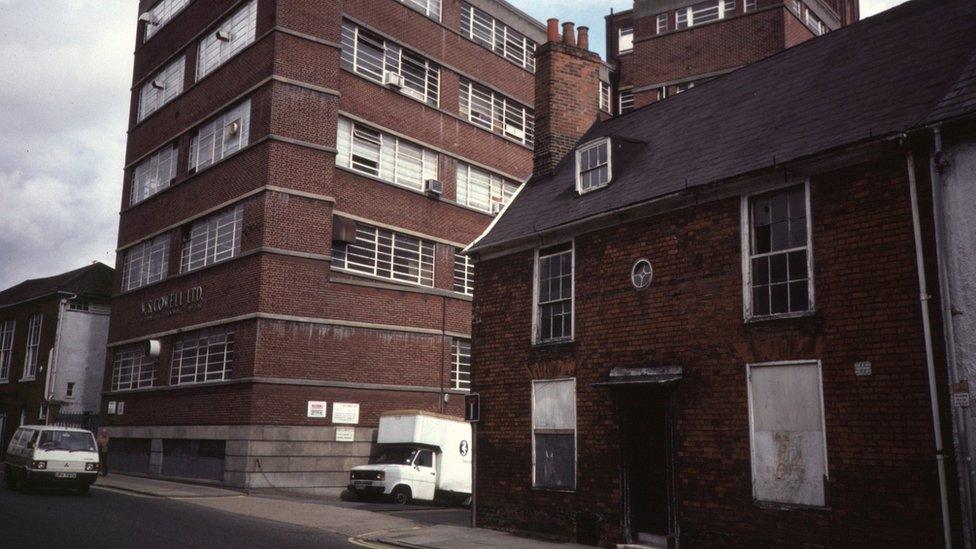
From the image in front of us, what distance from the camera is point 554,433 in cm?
1533

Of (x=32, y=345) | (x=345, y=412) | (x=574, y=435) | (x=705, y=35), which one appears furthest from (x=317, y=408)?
(x=705, y=35)

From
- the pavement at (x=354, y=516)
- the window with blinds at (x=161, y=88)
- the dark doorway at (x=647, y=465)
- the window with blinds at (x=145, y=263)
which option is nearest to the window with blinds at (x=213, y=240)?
the window with blinds at (x=145, y=263)

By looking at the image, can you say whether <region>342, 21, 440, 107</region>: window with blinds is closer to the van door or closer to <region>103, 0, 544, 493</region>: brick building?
<region>103, 0, 544, 493</region>: brick building

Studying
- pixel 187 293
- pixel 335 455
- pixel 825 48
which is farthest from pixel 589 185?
pixel 187 293

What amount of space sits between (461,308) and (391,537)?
15767 mm

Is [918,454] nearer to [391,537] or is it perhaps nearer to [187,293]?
[391,537]

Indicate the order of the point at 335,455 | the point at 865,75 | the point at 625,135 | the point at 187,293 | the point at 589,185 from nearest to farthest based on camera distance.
A: the point at 865,75
the point at 589,185
the point at 625,135
the point at 335,455
the point at 187,293

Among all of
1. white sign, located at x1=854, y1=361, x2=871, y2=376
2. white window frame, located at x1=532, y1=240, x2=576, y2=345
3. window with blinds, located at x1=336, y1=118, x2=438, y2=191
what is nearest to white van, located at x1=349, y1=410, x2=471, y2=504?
white window frame, located at x1=532, y1=240, x2=576, y2=345

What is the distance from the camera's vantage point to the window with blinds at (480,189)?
3194 centimetres

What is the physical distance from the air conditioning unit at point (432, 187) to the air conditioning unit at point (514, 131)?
5957 mm

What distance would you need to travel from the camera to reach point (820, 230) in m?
11.6

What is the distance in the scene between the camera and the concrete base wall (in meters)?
23.8

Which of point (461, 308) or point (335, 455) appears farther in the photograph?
point (461, 308)

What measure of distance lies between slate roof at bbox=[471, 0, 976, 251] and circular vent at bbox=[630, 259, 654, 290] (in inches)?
41.6
